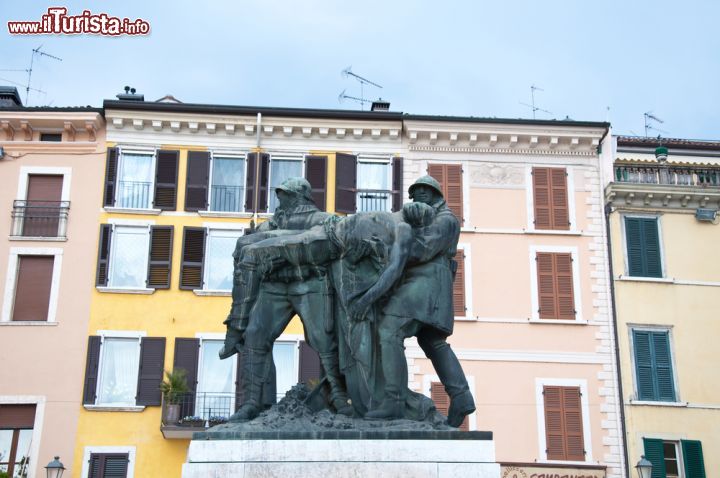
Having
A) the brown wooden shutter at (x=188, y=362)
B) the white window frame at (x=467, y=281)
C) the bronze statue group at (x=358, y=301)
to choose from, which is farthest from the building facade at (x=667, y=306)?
the bronze statue group at (x=358, y=301)

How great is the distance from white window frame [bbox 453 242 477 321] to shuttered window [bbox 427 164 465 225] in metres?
1.01

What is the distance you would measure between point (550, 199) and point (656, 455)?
8.68 meters

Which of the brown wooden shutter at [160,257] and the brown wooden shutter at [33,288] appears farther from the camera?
the brown wooden shutter at [160,257]

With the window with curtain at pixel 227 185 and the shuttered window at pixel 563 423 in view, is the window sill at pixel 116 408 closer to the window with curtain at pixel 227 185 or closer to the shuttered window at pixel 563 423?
the window with curtain at pixel 227 185

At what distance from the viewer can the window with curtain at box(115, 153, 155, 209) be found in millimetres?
31250

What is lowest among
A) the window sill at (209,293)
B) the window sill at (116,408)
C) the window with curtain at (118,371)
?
the window sill at (116,408)

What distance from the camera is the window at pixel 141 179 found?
31.1 metres

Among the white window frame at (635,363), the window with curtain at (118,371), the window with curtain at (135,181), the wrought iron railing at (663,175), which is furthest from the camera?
the wrought iron railing at (663,175)

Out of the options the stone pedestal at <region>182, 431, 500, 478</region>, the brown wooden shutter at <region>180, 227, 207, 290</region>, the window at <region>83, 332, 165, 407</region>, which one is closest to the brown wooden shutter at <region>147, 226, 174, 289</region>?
the brown wooden shutter at <region>180, 227, 207, 290</region>

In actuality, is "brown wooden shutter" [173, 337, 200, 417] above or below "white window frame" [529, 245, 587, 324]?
below

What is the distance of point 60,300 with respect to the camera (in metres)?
30.0

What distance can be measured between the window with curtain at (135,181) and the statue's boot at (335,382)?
2132 centimetres

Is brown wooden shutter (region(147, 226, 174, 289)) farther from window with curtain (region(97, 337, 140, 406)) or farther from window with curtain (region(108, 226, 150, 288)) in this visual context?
window with curtain (region(97, 337, 140, 406))

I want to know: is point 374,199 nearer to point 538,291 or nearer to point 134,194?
point 538,291
